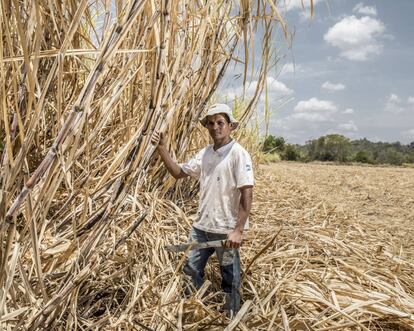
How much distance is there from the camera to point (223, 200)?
1.56 metres

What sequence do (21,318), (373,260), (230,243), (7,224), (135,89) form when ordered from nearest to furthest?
(7,224)
(21,318)
(230,243)
(135,89)
(373,260)

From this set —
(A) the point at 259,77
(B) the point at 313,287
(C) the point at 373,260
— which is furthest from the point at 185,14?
(C) the point at 373,260

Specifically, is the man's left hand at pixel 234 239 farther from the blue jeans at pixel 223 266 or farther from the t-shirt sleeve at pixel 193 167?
the t-shirt sleeve at pixel 193 167

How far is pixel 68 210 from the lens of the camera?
1343mm

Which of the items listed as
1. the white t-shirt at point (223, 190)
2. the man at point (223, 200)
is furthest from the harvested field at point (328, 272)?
the white t-shirt at point (223, 190)

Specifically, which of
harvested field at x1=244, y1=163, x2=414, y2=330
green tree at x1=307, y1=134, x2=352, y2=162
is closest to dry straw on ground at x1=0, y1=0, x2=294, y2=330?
harvested field at x1=244, y1=163, x2=414, y2=330

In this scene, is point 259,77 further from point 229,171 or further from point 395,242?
point 395,242

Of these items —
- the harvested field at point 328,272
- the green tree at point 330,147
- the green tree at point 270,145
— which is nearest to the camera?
the harvested field at point 328,272

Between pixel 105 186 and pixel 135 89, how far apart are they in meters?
0.42

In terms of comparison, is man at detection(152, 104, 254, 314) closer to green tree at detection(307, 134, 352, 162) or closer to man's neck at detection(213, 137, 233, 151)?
man's neck at detection(213, 137, 233, 151)

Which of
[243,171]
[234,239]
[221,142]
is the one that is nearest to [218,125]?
[221,142]

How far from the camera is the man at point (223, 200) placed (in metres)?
1.48

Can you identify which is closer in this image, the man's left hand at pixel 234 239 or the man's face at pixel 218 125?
the man's left hand at pixel 234 239

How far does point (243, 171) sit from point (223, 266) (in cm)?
35
